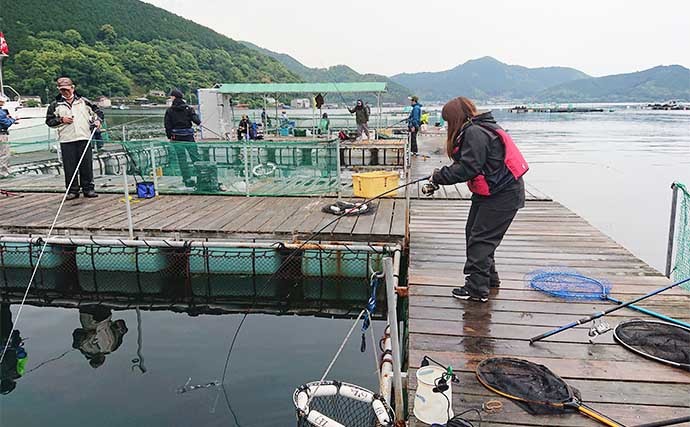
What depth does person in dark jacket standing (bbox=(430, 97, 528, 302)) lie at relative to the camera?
3.34 meters

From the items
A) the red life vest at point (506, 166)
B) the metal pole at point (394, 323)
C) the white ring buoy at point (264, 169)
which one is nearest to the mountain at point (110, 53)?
the white ring buoy at point (264, 169)

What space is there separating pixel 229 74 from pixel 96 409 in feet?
129

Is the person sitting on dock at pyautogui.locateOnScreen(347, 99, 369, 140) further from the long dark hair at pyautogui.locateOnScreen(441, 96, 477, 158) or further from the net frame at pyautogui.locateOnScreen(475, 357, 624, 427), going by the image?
the net frame at pyautogui.locateOnScreen(475, 357, 624, 427)

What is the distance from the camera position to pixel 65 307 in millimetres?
6070

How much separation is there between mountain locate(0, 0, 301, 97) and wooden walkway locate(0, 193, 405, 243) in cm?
2804

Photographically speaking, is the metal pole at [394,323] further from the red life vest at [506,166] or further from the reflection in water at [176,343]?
the reflection in water at [176,343]

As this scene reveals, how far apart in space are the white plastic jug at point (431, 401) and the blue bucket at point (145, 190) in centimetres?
654

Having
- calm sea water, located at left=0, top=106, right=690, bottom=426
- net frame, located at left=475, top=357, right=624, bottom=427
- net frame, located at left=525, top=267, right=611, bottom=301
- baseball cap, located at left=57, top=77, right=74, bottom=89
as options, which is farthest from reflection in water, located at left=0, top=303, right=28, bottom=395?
net frame, located at left=525, top=267, right=611, bottom=301

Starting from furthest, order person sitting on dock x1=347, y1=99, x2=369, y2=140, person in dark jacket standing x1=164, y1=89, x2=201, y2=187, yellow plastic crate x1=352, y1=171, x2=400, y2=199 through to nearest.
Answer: person sitting on dock x1=347, y1=99, x2=369, y2=140 < person in dark jacket standing x1=164, y1=89, x2=201, y2=187 < yellow plastic crate x1=352, y1=171, x2=400, y2=199

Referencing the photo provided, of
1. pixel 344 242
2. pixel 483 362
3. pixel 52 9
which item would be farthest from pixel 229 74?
pixel 483 362

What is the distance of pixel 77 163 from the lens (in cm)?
730

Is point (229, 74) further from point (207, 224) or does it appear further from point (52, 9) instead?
point (207, 224)

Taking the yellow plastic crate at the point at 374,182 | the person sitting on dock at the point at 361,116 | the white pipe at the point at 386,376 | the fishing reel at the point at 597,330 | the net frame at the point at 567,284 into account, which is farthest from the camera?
the person sitting on dock at the point at 361,116

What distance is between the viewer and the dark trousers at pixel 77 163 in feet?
23.8
